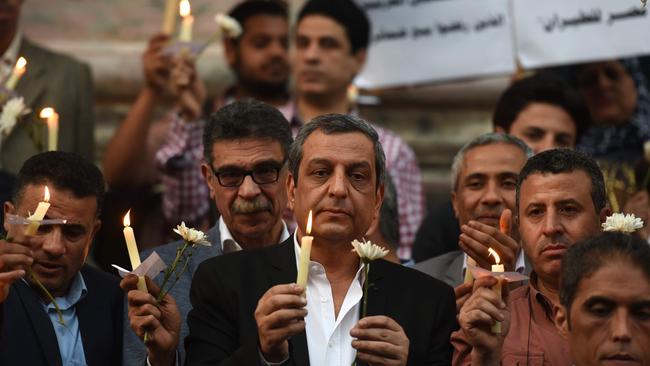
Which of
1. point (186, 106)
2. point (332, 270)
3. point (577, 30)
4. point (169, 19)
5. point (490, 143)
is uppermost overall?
point (577, 30)

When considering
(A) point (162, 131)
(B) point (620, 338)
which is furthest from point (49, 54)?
(B) point (620, 338)

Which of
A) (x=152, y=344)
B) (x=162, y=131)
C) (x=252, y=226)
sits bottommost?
(x=152, y=344)

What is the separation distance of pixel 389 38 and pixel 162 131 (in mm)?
1539

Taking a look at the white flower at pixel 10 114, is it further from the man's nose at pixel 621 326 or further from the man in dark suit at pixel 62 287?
the man's nose at pixel 621 326

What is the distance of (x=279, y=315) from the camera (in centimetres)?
676

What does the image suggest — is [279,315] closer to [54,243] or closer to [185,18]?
[54,243]

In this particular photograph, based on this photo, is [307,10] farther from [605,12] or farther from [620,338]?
[620,338]

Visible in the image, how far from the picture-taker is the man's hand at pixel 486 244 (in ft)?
25.2

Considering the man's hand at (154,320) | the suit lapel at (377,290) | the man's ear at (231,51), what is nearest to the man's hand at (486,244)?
the suit lapel at (377,290)

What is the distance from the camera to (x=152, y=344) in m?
7.27

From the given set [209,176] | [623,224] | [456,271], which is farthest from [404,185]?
[623,224]

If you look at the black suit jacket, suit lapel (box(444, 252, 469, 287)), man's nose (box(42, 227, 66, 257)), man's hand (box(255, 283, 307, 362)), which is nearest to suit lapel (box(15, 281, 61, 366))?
man's nose (box(42, 227, 66, 257))

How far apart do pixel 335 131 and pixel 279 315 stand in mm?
1156

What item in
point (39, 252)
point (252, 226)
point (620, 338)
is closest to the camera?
point (620, 338)
